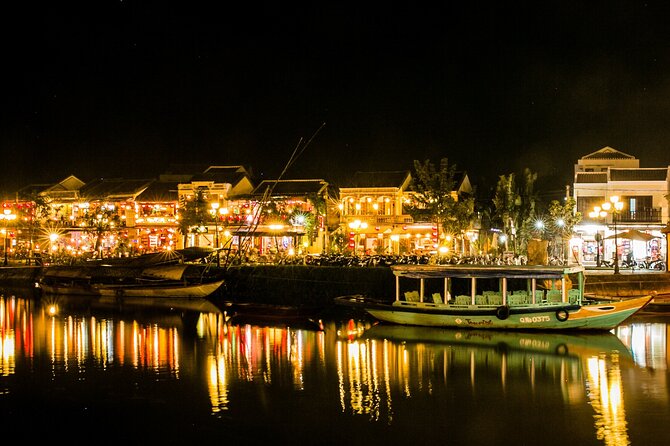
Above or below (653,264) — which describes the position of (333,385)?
below

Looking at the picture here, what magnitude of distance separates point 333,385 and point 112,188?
5466cm

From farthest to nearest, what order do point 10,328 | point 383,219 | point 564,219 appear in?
1. point 383,219
2. point 564,219
3. point 10,328

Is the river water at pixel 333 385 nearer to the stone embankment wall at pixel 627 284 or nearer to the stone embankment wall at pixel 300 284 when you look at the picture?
the stone embankment wall at pixel 627 284

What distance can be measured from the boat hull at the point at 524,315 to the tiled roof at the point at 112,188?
44.3m

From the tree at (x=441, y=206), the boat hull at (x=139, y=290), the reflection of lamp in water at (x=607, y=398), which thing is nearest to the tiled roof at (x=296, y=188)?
the tree at (x=441, y=206)

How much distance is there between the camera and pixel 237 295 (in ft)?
145

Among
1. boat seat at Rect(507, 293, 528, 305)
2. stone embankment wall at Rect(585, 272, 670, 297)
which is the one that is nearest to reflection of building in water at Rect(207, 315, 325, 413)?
boat seat at Rect(507, 293, 528, 305)

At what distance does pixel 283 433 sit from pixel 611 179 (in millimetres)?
41394

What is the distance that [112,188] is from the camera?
71.1m

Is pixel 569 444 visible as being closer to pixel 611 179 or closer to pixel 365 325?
pixel 365 325

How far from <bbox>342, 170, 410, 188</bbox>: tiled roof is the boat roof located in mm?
31663

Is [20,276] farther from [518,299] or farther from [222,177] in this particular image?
[518,299]

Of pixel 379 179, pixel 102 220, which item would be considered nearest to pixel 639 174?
pixel 379 179

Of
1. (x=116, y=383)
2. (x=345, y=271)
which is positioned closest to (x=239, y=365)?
(x=116, y=383)
